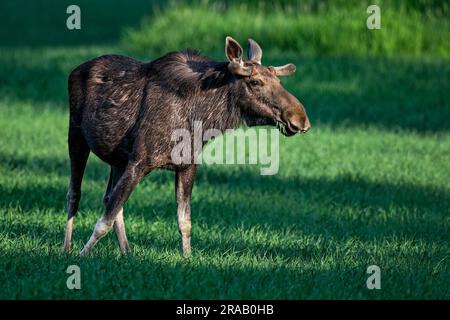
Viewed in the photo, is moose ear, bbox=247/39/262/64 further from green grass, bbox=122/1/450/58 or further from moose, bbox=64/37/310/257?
green grass, bbox=122/1/450/58

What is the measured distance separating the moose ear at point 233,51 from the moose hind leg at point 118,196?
3.56 feet

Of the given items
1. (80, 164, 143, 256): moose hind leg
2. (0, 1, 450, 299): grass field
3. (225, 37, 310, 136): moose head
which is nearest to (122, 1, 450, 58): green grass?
(0, 1, 450, 299): grass field

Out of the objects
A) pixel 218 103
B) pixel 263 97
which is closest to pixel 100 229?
pixel 218 103

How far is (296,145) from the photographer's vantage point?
15461 millimetres

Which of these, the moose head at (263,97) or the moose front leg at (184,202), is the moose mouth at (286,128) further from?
the moose front leg at (184,202)

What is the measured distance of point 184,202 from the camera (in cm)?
905

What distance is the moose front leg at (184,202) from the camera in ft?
29.2

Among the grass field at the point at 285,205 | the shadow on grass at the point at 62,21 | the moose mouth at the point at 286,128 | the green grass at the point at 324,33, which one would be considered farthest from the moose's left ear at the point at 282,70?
the shadow on grass at the point at 62,21

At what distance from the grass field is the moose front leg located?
0.61ft

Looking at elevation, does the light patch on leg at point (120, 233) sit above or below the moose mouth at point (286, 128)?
below

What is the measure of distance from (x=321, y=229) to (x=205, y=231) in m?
1.14

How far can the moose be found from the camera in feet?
28.0

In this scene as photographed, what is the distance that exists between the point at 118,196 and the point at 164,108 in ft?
2.48
